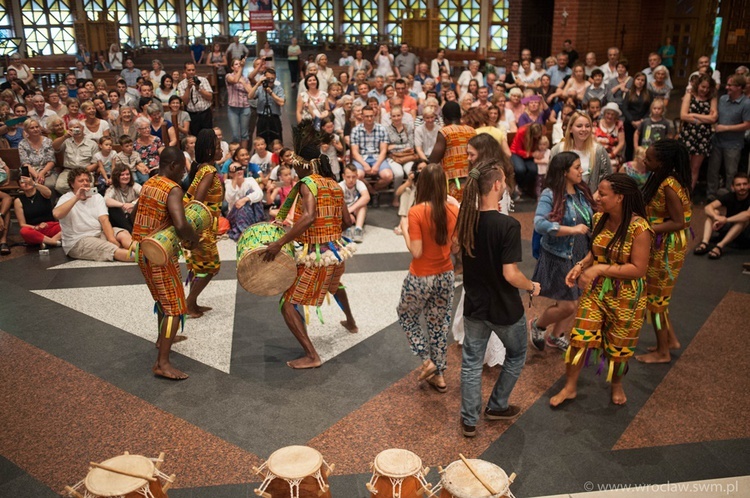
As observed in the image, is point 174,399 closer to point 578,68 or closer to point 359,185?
point 359,185

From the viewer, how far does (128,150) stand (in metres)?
8.52

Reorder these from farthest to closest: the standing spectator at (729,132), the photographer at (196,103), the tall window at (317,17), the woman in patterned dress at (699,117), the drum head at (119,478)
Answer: the tall window at (317,17)
the photographer at (196,103)
the woman in patterned dress at (699,117)
the standing spectator at (729,132)
the drum head at (119,478)

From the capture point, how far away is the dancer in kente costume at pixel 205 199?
17.3 feet

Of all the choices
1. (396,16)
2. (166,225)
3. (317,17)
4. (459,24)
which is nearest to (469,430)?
(166,225)

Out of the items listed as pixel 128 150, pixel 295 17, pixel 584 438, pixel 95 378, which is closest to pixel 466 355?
pixel 584 438

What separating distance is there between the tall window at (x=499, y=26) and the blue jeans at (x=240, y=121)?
1369cm

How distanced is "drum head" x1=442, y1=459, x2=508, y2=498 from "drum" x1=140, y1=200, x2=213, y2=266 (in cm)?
254

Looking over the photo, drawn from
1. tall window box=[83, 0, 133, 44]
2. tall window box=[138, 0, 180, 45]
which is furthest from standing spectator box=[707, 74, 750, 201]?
tall window box=[83, 0, 133, 44]

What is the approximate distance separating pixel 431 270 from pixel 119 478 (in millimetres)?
2213

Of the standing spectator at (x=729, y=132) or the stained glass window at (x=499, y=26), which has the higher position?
the stained glass window at (x=499, y=26)

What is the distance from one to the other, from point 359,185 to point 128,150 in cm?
289

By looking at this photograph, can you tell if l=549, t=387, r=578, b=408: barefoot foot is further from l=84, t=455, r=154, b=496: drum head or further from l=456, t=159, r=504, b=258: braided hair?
l=84, t=455, r=154, b=496: drum head

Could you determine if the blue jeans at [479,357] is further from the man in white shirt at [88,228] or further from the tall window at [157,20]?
the tall window at [157,20]

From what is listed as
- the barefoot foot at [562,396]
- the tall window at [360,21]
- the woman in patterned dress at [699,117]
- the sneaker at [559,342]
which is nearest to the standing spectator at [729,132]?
the woman in patterned dress at [699,117]
